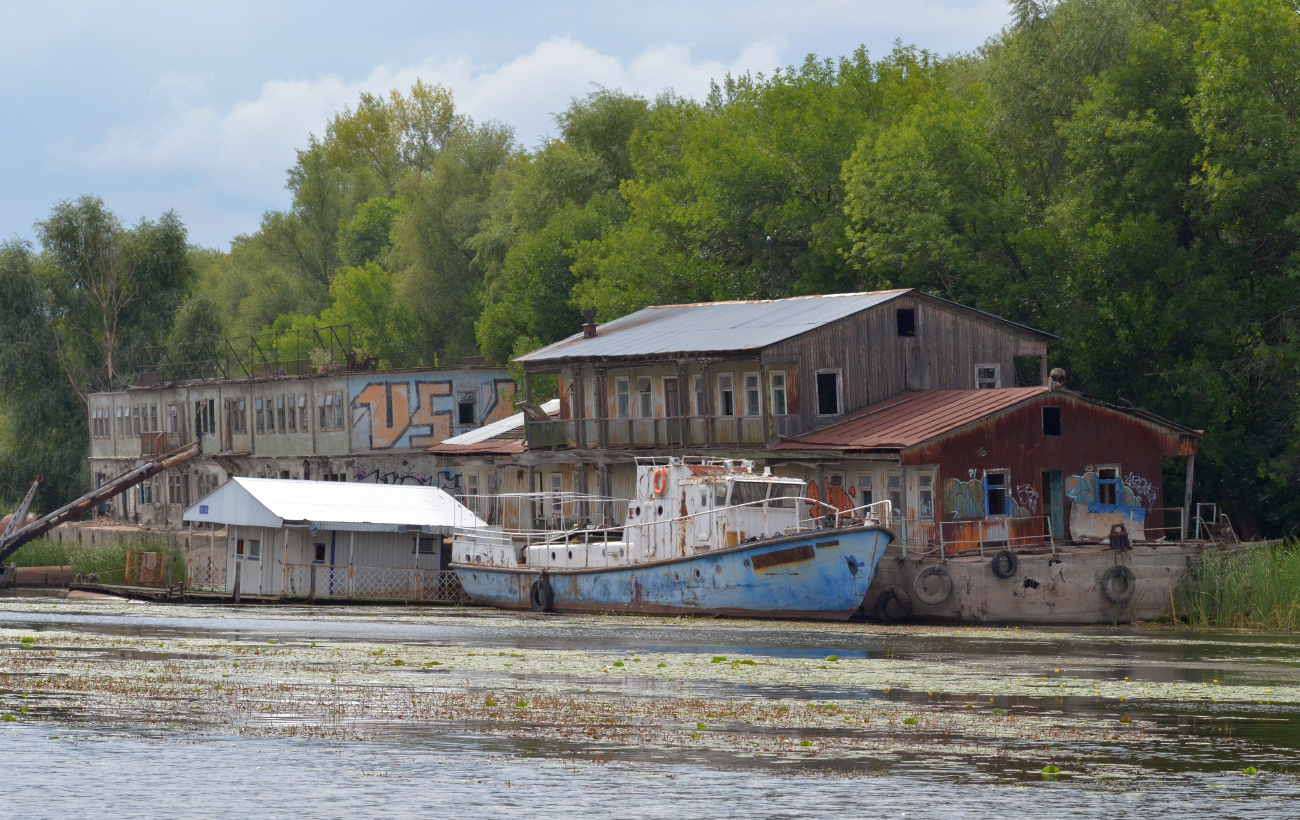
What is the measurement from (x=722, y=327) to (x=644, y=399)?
4002mm

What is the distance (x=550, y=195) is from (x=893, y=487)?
140ft

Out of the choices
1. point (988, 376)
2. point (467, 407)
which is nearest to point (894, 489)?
point (988, 376)

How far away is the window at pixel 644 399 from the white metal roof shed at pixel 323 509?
245 inches

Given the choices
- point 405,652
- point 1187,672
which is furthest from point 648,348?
point 1187,672

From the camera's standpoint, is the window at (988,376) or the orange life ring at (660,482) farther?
the window at (988,376)

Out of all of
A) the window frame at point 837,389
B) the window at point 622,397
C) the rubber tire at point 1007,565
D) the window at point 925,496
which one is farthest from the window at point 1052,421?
the window at point 622,397

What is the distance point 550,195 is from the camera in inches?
3280

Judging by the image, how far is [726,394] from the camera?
50.9 m

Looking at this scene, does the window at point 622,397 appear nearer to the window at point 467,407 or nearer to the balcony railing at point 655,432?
the balcony railing at point 655,432

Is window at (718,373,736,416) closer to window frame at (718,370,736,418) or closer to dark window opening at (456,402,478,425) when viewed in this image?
window frame at (718,370,736,418)

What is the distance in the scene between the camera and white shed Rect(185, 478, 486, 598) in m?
51.0

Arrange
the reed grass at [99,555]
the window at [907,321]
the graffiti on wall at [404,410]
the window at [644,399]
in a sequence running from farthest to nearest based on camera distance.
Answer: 1. the graffiti on wall at [404,410]
2. the reed grass at [99,555]
3. the window at [644,399]
4. the window at [907,321]

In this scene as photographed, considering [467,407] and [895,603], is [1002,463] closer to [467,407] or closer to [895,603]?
[895,603]

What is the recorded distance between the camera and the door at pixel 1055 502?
45188 millimetres
